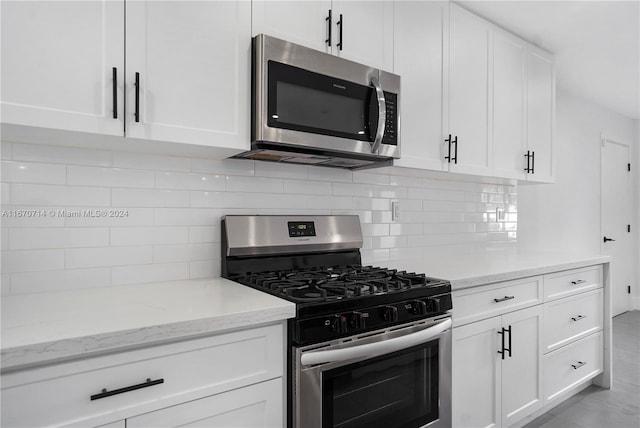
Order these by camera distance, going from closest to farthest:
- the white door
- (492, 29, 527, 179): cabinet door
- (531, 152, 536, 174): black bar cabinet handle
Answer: (492, 29, 527, 179): cabinet door → (531, 152, 536, 174): black bar cabinet handle → the white door

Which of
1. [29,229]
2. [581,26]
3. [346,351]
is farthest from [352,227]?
[581,26]

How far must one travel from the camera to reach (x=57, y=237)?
4.85 feet

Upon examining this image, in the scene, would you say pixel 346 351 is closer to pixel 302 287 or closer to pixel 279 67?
pixel 302 287

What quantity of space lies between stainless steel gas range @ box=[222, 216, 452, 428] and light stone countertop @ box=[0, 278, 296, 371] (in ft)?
0.50

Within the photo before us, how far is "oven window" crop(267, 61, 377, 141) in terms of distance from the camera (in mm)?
1599

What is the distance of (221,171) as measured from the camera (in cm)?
184

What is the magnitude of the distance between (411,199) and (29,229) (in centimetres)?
199

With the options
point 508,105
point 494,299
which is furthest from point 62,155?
point 508,105

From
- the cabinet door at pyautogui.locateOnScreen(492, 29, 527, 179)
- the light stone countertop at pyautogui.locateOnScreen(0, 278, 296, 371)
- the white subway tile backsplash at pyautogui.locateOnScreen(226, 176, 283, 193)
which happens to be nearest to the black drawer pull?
the light stone countertop at pyautogui.locateOnScreen(0, 278, 296, 371)

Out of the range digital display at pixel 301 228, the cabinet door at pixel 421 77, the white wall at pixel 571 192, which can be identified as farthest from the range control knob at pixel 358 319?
the white wall at pixel 571 192

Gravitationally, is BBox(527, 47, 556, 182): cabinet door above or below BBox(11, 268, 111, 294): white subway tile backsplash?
above

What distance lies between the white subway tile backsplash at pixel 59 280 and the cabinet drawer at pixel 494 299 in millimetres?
1499

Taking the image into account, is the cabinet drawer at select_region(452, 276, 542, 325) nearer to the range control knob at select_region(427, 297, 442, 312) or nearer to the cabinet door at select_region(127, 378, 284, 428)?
the range control knob at select_region(427, 297, 442, 312)

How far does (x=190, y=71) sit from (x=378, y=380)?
1.34 m
